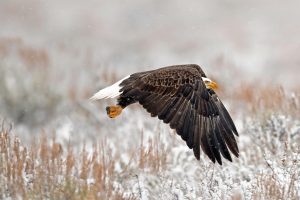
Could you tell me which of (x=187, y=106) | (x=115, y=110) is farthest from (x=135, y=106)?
(x=187, y=106)

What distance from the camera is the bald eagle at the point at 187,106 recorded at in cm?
530

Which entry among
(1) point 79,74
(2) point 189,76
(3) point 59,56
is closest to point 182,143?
(2) point 189,76

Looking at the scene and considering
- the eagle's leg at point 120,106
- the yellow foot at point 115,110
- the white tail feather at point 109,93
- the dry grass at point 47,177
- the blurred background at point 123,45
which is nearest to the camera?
the dry grass at point 47,177

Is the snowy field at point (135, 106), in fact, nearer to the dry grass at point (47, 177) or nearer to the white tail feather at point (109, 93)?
the dry grass at point (47, 177)

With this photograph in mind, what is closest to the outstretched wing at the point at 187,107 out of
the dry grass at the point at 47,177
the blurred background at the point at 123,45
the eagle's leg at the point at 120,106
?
the eagle's leg at the point at 120,106

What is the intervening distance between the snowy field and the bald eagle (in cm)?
28

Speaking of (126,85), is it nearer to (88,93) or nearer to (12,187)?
(12,187)

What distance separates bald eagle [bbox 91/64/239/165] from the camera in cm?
530

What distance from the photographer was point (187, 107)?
18.0ft

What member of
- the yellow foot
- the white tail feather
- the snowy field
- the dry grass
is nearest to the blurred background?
the snowy field

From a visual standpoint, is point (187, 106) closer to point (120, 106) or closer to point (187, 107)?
point (187, 107)

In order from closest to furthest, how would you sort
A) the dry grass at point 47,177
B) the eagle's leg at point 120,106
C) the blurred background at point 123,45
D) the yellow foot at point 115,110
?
1. the dry grass at point 47,177
2. the eagle's leg at point 120,106
3. the yellow foot at point 115,110
4. the blurred background at point 123,45

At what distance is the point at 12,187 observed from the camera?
5.01m

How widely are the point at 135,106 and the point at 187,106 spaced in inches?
163
